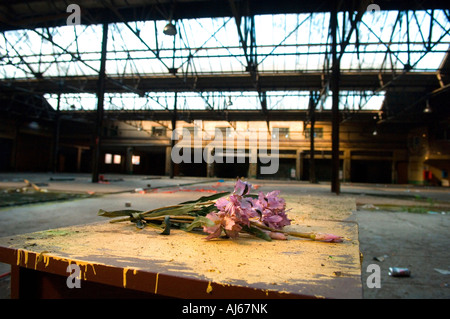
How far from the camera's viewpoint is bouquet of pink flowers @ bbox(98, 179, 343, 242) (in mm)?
1239

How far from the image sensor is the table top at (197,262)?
726 millimetres

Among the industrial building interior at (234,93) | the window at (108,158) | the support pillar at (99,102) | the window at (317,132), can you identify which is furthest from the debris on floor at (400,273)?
the window at (108,158)

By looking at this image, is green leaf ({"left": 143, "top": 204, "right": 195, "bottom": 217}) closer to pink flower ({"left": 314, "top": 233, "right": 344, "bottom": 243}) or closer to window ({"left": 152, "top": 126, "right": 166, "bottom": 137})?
pink flower ({"left": 314, "top": 233, "right": 344, "bottom": 243})

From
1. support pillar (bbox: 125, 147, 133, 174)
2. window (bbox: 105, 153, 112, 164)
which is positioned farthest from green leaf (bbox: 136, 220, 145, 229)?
window (bbox: 105, 153, 112, 164)

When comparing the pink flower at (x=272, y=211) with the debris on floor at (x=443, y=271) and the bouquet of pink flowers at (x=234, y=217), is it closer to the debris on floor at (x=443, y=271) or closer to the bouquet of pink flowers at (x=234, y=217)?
the bouquet of pink flowers at (x=234, y=217)

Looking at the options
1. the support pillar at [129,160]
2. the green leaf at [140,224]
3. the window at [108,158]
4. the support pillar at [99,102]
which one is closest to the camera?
the green leaf at [140,224]

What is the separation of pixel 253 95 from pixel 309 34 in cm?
734

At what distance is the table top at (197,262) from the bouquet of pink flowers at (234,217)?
50mm

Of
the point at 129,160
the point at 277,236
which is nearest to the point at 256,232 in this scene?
the point at 277,236

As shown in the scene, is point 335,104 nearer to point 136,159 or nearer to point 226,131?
point 226,131

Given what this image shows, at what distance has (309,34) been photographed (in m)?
13.1

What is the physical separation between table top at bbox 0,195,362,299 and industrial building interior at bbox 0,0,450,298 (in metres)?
6.73
